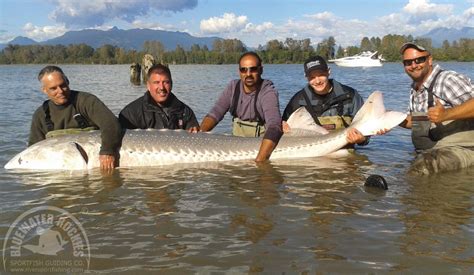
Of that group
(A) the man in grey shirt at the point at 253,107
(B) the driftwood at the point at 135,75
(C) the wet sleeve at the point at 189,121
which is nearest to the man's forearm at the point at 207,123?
(A) the man in grey shirt at the point at 253,107

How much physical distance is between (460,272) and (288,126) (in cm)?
404

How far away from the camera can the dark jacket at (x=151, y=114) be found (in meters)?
6.61

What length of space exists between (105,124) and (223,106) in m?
2.13

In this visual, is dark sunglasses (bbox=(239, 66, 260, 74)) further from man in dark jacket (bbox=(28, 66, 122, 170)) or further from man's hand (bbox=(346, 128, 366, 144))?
man in dark jacket (bbox=(28, 66, 122, 170))

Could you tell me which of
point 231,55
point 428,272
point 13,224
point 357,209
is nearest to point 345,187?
point 357,209

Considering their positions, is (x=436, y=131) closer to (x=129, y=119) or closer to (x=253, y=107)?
(x=253, y=107)

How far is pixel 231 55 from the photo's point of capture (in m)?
110

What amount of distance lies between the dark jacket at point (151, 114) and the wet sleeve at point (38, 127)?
1051 millimetres

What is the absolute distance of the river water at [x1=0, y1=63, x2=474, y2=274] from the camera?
323 cm

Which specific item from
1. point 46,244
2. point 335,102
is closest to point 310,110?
point 335,102

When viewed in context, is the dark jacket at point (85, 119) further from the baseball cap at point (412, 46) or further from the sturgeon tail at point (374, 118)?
the baseball cap at point (412, 46)

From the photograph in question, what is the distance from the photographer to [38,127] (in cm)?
620

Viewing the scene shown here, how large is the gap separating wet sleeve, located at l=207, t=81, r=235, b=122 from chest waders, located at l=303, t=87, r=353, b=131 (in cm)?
122

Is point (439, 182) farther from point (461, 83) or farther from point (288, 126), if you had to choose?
point (288, 126)
